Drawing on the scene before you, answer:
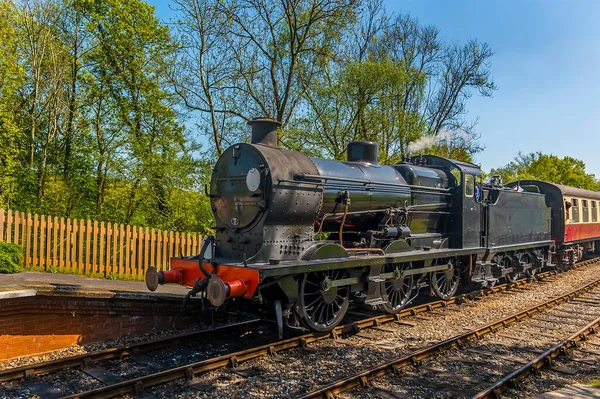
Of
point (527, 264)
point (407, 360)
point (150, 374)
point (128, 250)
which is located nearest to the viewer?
point (150, 374)

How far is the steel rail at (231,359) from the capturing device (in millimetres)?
4777

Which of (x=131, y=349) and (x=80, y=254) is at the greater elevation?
(x=80, y=254)

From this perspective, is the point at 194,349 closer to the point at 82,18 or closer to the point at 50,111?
the point at 50,111

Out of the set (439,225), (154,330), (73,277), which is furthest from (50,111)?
(439,225)

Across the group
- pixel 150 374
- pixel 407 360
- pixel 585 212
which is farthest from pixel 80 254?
pixel 585 212

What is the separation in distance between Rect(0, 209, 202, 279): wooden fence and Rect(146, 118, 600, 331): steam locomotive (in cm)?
425

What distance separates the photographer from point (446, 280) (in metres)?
9.91

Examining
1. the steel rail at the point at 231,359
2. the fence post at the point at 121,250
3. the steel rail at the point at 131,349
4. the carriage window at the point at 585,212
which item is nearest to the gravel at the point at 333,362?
the steel rail at the point at 231,359

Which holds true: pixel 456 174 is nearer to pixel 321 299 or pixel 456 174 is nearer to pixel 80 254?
pixel 321 299

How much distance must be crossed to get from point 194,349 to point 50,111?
12.5 metres

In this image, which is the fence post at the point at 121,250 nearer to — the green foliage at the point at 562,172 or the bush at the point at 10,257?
the bush at the point at 10,257

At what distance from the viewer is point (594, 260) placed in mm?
20000

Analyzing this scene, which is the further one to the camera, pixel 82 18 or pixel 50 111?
pixel 82 18

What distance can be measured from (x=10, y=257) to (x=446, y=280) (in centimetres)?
914
